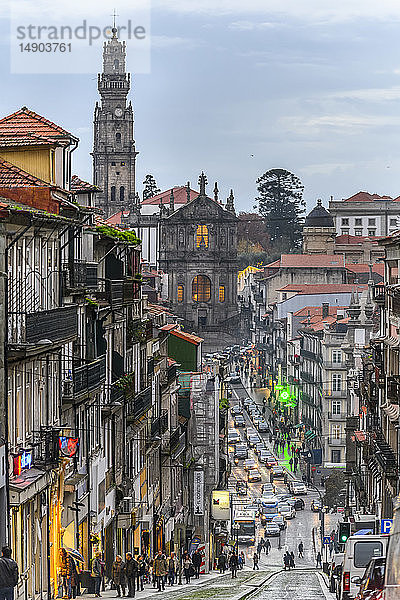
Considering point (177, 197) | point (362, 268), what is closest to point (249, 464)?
point (362, 268)

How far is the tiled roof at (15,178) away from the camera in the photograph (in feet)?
90.6

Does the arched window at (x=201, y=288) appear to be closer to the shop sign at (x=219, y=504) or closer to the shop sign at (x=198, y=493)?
the shop sign at (x=219, y=504)

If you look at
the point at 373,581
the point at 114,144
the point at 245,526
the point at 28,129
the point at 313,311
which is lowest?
the point at 245,526

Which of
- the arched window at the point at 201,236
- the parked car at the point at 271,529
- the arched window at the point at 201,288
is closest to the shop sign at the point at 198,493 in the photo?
the parked car at the point at 271,529

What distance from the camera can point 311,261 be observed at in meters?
148

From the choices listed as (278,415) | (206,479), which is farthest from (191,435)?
(278,415)

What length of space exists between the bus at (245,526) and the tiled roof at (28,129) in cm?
4410

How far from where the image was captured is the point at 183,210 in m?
156

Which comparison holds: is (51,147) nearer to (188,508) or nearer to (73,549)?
(73,549)

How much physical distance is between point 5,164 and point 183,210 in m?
128

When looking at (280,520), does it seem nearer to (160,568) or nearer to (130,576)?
(160,568)

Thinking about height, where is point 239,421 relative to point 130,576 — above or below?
below

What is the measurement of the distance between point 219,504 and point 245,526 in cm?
1011

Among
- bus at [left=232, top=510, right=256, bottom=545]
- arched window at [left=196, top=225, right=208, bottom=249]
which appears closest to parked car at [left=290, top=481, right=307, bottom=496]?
bus at [left=232, top=510, right=256, bottom=545]
